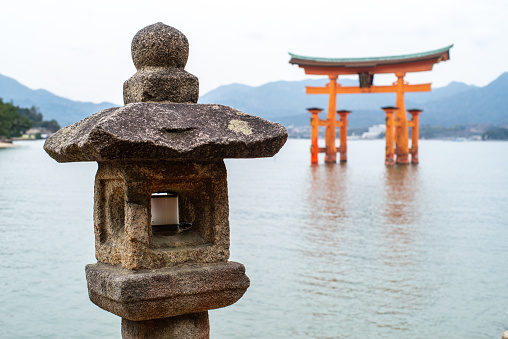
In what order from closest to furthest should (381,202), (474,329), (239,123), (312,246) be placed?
(239,123) → (474,329) → (312,246) → (381,202)

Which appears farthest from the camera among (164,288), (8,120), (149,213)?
(8,120)

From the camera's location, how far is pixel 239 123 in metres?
2.91

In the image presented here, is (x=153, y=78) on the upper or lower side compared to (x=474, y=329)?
upper

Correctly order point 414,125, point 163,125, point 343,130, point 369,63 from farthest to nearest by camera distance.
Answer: point 343,130, point 414,125, point 369,63, point 163,125

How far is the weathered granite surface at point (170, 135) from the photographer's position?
2555 mm

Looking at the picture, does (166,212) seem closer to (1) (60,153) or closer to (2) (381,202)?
(1) (60,153)

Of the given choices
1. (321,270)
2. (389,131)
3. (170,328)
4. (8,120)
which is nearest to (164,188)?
(170,328)

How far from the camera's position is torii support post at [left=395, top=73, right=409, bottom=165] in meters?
34.9

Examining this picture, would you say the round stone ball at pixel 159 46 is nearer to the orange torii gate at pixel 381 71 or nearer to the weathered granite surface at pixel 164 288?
the weathered granite surface at pixel 164 288

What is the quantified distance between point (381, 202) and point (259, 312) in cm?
1226

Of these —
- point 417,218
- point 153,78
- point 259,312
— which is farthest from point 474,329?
point 417,218

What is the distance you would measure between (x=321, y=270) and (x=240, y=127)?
6.74 metres

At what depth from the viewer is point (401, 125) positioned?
35.0m

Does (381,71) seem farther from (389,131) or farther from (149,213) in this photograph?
(149,213)
